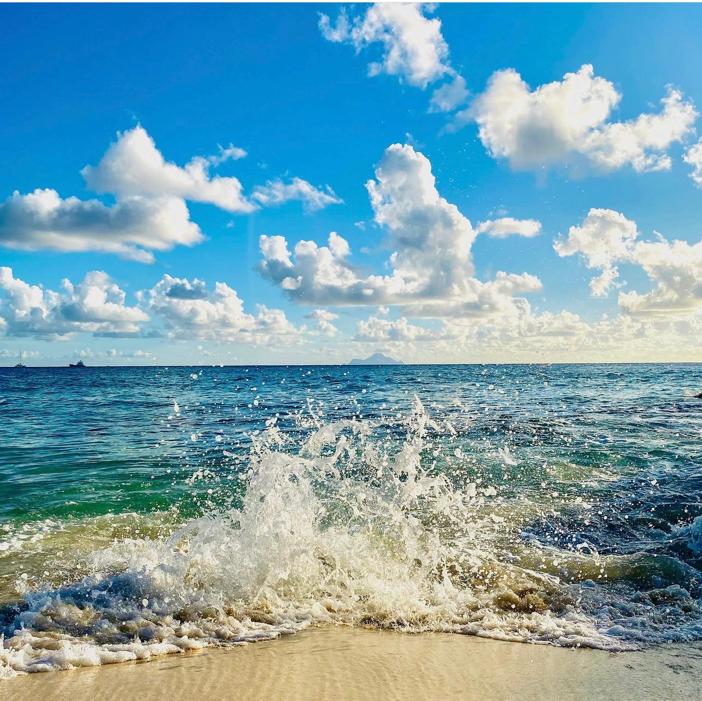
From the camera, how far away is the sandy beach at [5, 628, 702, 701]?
4520 millimetres

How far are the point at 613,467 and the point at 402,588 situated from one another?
33.5 ft

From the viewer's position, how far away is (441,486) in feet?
41.8

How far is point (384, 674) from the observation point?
4.84 metres

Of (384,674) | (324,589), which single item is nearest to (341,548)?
(324,589)

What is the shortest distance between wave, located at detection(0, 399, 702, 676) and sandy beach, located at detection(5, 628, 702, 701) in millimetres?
280

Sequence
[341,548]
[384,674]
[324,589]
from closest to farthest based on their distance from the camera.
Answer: [384,674], [324,589], [341,548]

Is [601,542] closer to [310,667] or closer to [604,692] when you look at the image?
[604,692]

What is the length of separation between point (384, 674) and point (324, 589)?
222 centimetres

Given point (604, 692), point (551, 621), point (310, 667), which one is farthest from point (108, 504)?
point (604, 692)

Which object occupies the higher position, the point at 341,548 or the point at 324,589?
the point at 341,548

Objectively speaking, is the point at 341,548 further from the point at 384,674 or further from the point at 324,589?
the point at 384,674

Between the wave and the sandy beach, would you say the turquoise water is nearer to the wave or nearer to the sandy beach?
the wave

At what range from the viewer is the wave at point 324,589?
18.7 feet

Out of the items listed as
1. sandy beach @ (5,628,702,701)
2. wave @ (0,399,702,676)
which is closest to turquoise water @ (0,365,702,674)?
wave @ (0,399,702,676)
